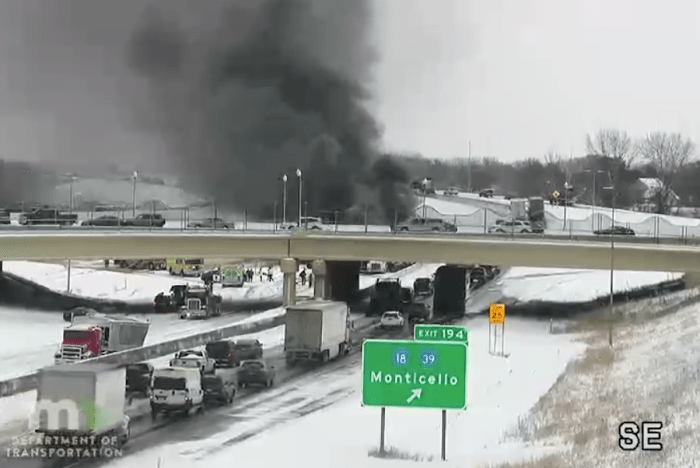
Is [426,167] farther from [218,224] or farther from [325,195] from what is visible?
[218,224]

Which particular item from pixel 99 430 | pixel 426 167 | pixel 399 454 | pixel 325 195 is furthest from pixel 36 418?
pixel 426 167

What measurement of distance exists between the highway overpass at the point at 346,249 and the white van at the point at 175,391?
3826 cm

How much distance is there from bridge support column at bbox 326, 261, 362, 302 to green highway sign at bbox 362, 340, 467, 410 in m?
62.7

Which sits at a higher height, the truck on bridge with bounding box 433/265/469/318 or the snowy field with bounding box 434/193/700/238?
the snowy field with bounding box 434/193/700/238

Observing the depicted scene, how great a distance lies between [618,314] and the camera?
72000 mm

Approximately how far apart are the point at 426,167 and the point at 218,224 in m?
40.8

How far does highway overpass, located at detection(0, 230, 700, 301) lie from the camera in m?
72.5

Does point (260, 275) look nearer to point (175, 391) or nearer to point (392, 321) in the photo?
point (392, 321)

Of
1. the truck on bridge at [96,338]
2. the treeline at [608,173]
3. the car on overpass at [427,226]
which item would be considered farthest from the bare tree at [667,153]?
the truck on bridge at [96,338]

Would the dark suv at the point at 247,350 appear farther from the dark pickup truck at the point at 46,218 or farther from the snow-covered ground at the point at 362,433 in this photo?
the dark pickup truck at the point at 46,218

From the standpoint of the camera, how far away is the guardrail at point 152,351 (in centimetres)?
3222

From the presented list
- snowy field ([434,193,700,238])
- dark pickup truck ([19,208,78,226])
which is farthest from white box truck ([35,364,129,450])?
snowy field ([434,193,700,238])

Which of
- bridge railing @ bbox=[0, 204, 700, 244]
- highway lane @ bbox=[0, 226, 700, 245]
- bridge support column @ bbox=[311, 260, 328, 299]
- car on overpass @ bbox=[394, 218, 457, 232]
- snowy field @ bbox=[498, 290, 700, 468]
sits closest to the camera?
snowy field @ bbox=[498, 290, 700, 468]

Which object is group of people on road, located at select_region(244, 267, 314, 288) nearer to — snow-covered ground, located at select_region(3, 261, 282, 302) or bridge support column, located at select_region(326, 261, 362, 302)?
snow-covered ground, located at select_region(3, 261, 282, 302)
